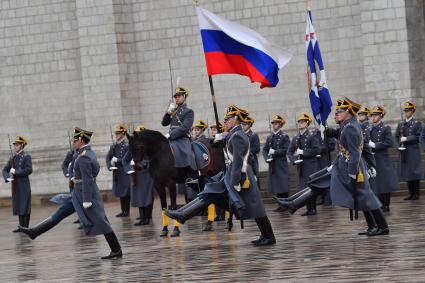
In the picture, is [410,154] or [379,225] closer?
[379,225]

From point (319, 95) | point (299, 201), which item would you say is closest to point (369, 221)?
point (299, 201)

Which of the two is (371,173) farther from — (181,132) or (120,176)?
(120,176)

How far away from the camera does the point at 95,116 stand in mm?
29125

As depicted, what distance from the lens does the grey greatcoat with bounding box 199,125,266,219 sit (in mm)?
13930

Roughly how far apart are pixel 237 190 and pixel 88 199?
1.73 m

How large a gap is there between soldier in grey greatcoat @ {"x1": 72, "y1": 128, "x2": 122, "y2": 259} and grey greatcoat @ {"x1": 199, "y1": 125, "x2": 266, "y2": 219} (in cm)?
146

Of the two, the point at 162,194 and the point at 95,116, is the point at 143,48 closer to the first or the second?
the point at 95,116

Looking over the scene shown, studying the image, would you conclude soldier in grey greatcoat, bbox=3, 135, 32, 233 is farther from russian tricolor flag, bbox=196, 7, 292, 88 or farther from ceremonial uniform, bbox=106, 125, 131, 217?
russian tricolor flag, bbox=196, 7, 292, 88

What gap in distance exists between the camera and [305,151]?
21.3 meters

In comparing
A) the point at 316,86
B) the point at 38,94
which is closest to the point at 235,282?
the point at 316,86

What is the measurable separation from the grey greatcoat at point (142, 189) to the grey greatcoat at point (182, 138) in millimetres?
2533

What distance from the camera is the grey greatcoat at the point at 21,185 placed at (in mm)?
21656

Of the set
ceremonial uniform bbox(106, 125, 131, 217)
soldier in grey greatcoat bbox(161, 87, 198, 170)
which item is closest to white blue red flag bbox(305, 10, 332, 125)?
soldier in grey greatcoat bbox(161, 87, 198, 170)

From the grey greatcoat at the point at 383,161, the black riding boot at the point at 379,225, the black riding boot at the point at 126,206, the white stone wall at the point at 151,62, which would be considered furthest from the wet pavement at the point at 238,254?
the white stone wall at the point at 151,62
